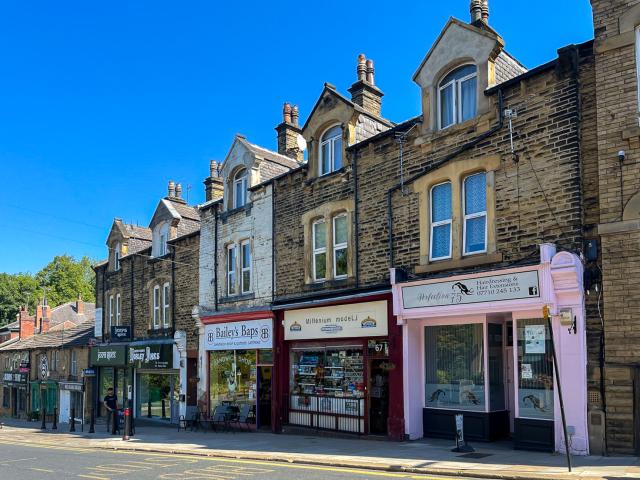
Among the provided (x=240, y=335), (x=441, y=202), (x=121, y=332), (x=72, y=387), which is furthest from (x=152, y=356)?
(x=441, y=202)

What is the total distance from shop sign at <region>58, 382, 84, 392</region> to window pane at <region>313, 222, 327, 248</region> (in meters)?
19.8

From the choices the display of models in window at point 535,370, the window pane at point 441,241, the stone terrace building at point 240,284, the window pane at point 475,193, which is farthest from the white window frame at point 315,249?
the display of models in window at point 535,370

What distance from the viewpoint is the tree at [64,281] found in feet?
255

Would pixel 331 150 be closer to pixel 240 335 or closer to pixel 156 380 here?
pixel 240 335

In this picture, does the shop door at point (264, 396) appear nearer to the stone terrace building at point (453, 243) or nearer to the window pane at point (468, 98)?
the stone terrace building at point (453, 243)

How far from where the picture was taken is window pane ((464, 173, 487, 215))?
1467 cm

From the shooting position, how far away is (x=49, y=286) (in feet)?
257

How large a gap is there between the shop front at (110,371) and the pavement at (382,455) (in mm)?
8068

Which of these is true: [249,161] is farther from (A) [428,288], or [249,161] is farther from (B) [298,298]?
(A) [428,288]

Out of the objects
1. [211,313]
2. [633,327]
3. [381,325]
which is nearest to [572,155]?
[633,327]

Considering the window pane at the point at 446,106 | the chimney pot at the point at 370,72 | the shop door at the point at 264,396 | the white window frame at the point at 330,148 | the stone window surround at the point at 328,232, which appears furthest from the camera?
the shop door at the point at 264,396

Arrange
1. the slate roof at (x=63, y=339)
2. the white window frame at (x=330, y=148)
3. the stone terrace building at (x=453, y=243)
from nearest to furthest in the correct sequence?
1. the stone terrace building at (x=453, y=243)
2. the white window frame at (x=330, y=148)
3. the slate roof at (x=63, y=339)

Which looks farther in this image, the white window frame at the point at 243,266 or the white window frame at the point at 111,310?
the white window frame at the point at 111,310

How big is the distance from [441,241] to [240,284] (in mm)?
9322
